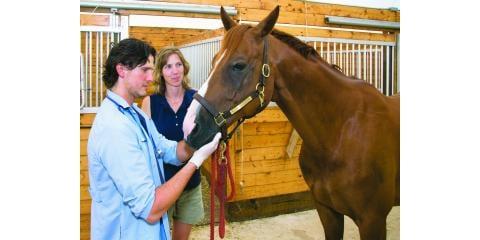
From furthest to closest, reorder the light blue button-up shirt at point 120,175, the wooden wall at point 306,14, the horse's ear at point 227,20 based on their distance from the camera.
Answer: the wooden wall at point 306,14 → the horse's ear at point 227,20 → the light blue button-up shirt at point 120,175

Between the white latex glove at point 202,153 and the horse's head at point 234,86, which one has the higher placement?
the horse's head at point 234,86

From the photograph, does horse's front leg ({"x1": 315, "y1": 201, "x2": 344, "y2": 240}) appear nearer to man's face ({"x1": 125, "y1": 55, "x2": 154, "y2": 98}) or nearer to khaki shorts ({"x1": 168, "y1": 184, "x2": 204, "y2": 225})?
khaki shorts ({"x1": 168, "y1": 184, "x2": 204, "y2": 225})

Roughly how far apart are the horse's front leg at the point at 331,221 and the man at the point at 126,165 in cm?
82

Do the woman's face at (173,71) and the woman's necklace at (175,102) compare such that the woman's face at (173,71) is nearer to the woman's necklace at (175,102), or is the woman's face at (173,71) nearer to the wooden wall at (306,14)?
the woman's necklace at (175,102)

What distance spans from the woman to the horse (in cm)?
56

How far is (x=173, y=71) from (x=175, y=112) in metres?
0.22

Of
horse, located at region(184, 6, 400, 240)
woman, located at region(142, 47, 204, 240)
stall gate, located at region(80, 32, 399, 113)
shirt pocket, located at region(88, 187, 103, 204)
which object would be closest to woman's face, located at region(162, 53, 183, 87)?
woman, located at region(142, 47, 204, 240)

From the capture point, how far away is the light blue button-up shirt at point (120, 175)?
942 mm

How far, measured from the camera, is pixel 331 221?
1.69 m

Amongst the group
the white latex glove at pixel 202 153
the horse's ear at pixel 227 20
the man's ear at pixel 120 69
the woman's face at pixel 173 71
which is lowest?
the white latex glove at pixel 202 153

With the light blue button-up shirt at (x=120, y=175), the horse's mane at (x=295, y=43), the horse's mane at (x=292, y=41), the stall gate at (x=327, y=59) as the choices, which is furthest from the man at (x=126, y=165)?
the stall gate at (x=327, y=59)

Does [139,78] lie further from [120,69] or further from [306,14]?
[306,14]

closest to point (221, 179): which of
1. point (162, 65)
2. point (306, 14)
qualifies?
point (162, 65)
